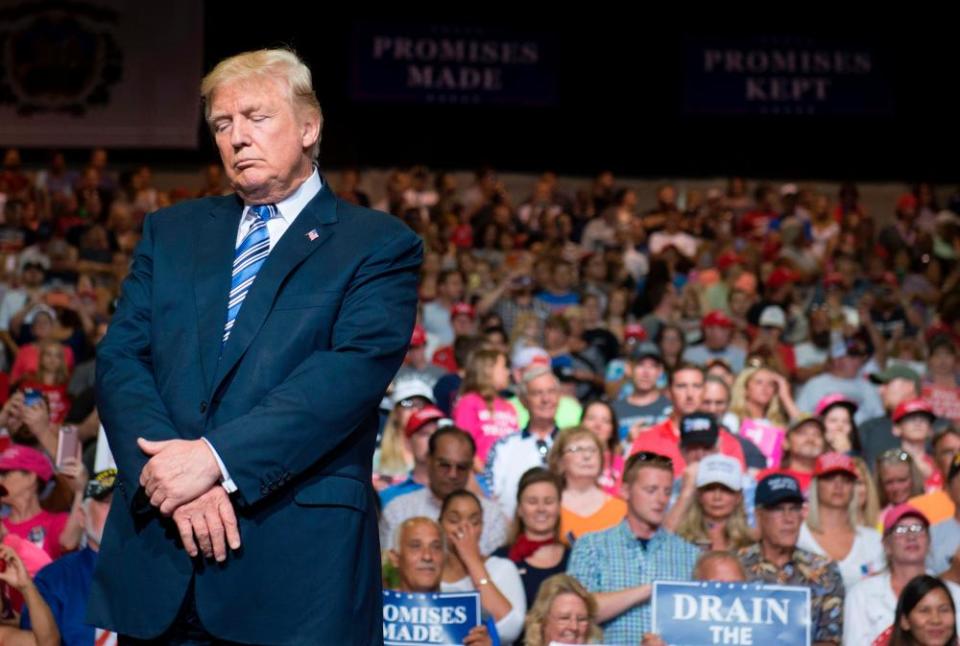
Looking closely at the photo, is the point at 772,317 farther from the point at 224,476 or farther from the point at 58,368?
the point at 224,476

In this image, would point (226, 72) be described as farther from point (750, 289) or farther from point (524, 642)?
point (750, 289)

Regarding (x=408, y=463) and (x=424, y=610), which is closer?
(x=424, y=610)

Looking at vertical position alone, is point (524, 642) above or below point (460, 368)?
below

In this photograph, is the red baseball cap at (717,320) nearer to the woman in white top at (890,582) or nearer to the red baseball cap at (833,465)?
the red baseball cap at (833,465)

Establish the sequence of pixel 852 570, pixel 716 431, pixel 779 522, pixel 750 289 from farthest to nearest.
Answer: pixel 750 289 < pixel 716 431 < pixel 852 570 < pixel 779 522

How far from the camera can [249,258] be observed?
119 inches

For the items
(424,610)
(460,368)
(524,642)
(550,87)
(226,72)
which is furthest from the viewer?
(550,87)

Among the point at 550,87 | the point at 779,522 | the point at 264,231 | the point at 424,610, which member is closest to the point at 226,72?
the point at 264,231

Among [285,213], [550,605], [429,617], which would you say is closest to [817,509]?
[550,605]

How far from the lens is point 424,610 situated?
19.4ft

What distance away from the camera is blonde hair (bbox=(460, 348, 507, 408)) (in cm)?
952

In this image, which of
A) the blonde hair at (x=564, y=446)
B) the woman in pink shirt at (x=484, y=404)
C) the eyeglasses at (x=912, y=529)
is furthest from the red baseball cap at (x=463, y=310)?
the eyeglasses at (x=912, y=529)

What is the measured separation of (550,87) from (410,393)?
31.8 feet

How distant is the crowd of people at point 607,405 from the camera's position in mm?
6891
